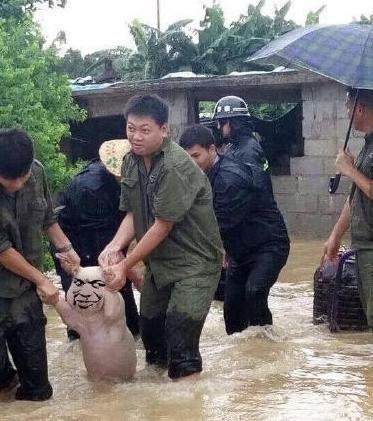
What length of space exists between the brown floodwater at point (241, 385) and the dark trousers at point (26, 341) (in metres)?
0.10

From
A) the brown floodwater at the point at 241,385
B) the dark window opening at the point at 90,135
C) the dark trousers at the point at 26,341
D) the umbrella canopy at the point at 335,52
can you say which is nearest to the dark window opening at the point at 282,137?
the dark window opening at the point at 90,135

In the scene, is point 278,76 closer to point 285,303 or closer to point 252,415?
point 285,303

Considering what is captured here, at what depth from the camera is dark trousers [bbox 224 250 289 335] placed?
583 cm

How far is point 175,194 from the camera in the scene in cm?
447

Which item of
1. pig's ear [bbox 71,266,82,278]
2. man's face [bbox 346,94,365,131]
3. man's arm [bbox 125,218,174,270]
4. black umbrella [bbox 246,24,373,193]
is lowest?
pig's ear [bbox 71,266,82,278]

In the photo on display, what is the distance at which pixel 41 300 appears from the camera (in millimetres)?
4594

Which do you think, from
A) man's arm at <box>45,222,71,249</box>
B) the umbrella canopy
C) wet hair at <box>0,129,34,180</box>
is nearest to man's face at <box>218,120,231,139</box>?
the umbrella canopy

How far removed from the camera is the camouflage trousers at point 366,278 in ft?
14.9

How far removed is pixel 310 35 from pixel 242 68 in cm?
1118

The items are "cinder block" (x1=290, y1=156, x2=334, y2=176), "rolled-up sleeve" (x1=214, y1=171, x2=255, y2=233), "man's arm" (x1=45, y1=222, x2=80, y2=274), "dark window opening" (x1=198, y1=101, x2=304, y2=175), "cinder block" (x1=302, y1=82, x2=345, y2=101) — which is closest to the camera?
"man's arm" (x1=45, y1=222, x2=80, y2=274)

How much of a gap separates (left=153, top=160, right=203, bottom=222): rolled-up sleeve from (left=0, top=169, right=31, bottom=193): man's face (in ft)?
2.25

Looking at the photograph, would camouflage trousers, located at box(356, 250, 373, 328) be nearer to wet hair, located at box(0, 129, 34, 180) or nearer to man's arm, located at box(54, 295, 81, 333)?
man's arm, located at box(54, 295, 81, 333)

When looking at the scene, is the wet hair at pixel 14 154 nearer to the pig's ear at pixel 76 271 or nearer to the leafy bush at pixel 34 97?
the pig's ear at pixel 76 271

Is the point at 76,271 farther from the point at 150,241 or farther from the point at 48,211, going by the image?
the point at 150,241
